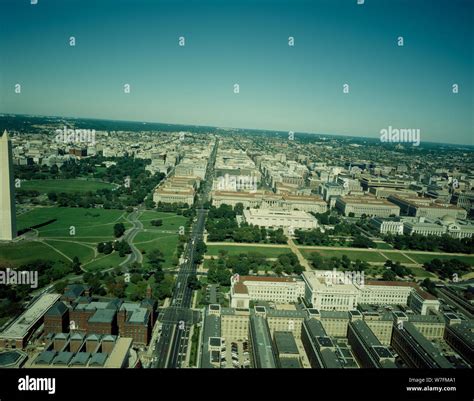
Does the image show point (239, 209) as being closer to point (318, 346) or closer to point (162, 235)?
point (162, 235)

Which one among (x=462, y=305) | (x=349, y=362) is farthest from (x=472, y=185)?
(x=349, y=362)

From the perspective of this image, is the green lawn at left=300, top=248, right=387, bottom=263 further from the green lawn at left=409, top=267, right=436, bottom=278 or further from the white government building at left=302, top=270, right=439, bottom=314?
the white government building at left=302, top=270, right=439, bottom=314

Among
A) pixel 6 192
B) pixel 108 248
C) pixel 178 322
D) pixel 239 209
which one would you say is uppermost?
pixel 6 192

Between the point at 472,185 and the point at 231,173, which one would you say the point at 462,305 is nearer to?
the point at 472,185

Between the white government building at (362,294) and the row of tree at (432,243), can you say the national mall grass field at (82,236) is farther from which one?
the row of tree at (432,243)

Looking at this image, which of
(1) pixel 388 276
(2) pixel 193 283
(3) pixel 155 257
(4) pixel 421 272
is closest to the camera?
(2) pixel 193 283

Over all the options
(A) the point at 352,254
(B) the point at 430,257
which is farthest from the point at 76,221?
(B) the point at 430,257

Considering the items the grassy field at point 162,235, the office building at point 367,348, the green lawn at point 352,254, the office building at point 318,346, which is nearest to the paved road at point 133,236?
the grassy field at point 162,235
